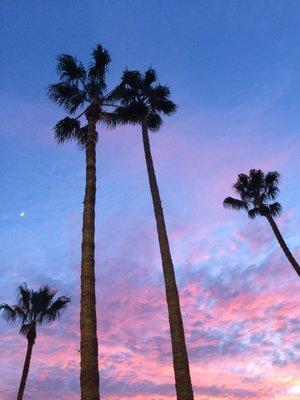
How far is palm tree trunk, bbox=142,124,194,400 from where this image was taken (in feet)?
39.7

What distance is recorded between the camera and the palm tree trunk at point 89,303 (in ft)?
32.0

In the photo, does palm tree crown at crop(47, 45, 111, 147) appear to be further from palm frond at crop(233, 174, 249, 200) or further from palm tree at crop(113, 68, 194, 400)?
palm frond at crop(233, 174, 249, 200)

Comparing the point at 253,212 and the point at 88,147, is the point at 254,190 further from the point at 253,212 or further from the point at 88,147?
the point at 88,147

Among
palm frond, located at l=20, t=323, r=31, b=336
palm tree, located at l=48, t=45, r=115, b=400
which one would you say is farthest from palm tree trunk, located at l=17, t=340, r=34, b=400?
palm tree, located at l=48, t=45, r=115, b=400

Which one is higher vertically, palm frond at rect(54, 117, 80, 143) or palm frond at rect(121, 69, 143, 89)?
palm frond at rect(121, 69, 143, 89)

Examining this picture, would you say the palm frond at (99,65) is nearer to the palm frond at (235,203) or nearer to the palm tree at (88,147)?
the palm tree at (88,147)

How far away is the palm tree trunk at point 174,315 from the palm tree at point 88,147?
3302 mm

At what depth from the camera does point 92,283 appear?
11531mm

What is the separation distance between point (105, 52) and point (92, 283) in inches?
479

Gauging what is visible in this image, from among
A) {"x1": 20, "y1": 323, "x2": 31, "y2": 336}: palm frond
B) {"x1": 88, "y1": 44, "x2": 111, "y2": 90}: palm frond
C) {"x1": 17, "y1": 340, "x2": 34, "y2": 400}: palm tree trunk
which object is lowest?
{"x1": 17, "y1": 340, "x2": 34, "y2": 400}: palm tree trunk

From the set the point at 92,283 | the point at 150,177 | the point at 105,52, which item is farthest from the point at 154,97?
the point at 92,283

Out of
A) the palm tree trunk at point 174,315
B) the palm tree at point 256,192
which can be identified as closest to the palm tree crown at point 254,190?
the palm tree at point 256,192

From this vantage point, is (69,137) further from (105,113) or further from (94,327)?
(94,327)

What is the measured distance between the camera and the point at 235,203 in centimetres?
3169
